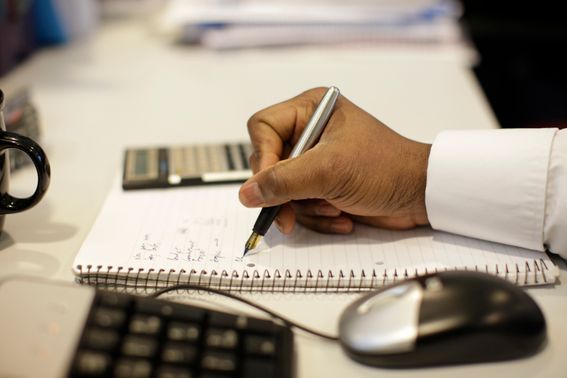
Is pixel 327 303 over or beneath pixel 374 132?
beneath

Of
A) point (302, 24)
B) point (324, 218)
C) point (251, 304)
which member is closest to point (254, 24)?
point (302, 24)

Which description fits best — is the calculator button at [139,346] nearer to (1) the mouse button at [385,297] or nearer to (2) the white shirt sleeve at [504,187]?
(1) the mouse button at [385,297]

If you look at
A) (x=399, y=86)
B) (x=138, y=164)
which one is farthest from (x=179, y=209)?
(x=399, y=86)

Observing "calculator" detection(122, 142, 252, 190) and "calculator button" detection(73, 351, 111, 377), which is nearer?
"calculator button" detection(73, 351, 111, 377)

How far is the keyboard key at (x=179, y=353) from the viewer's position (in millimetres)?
368

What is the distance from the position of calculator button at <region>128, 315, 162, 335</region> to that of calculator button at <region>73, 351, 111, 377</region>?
3cm

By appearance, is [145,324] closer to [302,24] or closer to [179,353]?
[179,353]

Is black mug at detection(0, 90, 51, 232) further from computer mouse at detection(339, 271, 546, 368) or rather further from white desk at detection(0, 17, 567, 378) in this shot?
computer mouse at detection(339, 271, 546, 368)

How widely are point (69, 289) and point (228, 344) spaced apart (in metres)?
0.12

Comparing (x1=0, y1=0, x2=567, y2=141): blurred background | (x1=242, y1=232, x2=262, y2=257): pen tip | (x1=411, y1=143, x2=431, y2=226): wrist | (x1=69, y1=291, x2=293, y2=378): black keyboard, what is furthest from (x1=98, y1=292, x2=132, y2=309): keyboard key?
(x1=0, y1=0, x2=567, y2=141): blurred background

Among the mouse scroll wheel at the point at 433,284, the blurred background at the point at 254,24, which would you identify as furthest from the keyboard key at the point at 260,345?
the blurred background at the point at 254,24

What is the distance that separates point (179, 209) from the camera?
0.58 meters

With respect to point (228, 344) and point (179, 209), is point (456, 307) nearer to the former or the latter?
point (228, 344)

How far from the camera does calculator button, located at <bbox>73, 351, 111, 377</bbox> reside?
355mm
